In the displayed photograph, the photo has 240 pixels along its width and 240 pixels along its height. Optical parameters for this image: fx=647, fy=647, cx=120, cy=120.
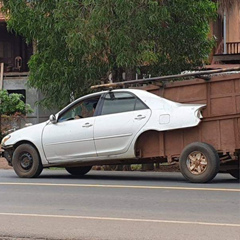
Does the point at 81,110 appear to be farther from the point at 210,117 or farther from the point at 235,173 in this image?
the point at 235,173

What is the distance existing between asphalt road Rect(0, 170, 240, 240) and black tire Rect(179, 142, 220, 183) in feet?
0.84

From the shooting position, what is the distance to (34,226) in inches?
340

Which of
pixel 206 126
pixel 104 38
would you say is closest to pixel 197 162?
pixel 206 126

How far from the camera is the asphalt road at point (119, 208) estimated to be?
8133mm

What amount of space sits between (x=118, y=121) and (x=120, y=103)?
1.43ft

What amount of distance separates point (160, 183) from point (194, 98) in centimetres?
184

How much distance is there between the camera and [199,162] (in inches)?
489

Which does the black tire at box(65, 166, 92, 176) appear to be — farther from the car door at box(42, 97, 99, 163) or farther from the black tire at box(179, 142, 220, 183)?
the black tire at box(179, 142, 220, 183)

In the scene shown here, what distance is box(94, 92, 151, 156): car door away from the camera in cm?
1298

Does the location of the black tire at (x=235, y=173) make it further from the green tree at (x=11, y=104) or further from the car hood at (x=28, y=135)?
the green tree at (x=11, y=104)

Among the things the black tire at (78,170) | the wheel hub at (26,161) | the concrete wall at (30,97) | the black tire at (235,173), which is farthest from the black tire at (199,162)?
the concrete wall at (30,97)

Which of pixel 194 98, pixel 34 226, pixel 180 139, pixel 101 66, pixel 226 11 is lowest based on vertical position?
pixel 34 226

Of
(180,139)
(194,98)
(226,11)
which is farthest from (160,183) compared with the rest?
(226,11)

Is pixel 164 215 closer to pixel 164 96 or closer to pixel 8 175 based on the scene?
pixel 164 96
